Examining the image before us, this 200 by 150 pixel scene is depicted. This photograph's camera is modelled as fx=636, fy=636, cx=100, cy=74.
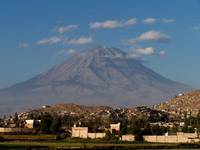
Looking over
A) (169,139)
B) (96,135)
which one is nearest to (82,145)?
(169,139)

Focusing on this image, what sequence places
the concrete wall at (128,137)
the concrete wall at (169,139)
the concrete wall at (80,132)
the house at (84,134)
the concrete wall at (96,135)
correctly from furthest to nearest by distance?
1. the concrete wall at (80,132)
2. the house at (84,134)
3. the concrete wall at (96,135)
4. the concrete wall at (128,137)
5. the concrete wall at (169,139)

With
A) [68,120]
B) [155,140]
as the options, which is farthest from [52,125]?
[68,120]

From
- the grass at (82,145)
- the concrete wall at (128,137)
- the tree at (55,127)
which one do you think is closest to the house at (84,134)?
the tree at (55,127)

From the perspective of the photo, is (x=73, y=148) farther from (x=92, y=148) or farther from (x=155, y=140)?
(x=155, y=140)

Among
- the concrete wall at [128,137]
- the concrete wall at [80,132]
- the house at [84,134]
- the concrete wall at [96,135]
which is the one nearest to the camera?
the concrete wall at [128,137]

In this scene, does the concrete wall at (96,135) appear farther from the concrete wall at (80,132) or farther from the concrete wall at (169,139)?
the concrete wall at (169,139)

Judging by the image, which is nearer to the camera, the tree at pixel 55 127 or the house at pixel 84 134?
the house at pixel 84 134

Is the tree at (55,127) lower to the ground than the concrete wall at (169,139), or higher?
higher

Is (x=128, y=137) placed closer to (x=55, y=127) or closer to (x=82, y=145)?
(x=55, y=127)

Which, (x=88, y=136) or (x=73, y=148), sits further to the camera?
(x=88, y=136)

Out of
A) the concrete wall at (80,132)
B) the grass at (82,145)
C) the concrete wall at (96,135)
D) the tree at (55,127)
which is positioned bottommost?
the grass at (82,145)

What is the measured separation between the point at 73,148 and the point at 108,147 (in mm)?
5357

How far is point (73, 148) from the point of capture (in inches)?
2781

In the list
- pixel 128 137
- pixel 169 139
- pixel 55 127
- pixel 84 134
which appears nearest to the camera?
pixel 169 139
